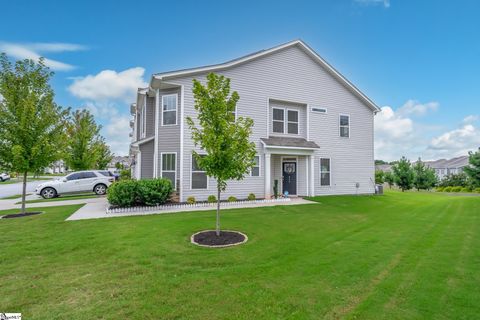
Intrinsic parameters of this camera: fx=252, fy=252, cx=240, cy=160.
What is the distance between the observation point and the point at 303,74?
16.6 m

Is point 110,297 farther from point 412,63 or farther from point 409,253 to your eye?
point 412,63

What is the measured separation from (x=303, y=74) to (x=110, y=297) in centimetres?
1613

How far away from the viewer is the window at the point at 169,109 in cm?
1377

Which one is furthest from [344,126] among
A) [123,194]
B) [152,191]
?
[123,194]

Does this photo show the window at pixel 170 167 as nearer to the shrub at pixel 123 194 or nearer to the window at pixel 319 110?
the shrub at pixel 123 194

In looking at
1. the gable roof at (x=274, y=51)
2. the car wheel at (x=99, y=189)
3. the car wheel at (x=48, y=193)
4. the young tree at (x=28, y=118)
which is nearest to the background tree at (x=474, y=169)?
the gable roof at (x=274, y=51)

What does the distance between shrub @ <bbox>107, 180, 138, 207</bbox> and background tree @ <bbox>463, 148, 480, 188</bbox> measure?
32.4m

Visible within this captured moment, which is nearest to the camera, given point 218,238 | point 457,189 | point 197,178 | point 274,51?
point 218,238

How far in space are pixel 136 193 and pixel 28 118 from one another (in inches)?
196

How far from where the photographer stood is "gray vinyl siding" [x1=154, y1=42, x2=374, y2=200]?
14.4m

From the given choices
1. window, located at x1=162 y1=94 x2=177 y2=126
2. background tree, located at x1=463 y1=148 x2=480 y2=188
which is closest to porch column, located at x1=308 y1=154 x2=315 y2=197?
window, located at x1=162 y1=94 x2=177 y2=126

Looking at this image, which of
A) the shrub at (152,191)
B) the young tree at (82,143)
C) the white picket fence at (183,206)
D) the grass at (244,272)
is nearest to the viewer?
the grass at (244,272)

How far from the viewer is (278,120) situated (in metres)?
16.2

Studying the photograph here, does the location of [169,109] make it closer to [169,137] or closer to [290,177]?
[169,137]
